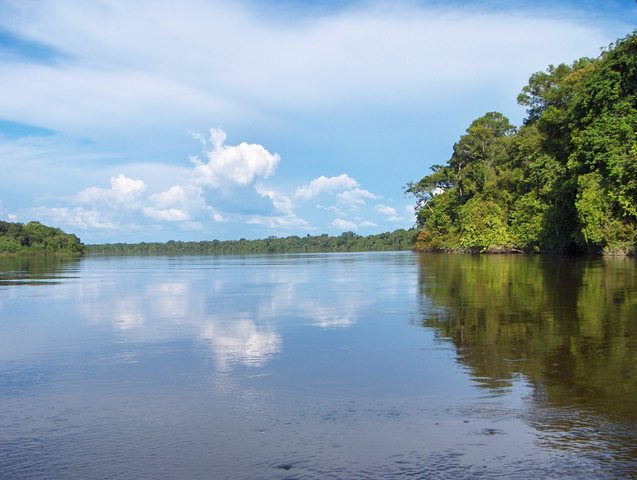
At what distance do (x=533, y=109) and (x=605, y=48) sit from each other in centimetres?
1653

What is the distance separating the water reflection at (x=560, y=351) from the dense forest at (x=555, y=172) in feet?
79.7

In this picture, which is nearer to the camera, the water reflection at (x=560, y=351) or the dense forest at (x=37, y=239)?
the water reflection at (x=560, y=351)

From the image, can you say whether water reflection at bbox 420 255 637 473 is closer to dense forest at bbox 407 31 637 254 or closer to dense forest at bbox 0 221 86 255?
dense forest at bbox 407 31 637 254

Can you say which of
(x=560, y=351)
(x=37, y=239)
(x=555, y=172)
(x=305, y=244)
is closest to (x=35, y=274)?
(x=560, y=351)

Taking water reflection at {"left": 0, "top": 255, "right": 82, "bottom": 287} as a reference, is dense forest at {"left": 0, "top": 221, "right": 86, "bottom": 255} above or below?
above

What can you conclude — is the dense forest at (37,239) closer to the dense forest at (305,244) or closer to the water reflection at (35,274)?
the dense forest at (305,244)

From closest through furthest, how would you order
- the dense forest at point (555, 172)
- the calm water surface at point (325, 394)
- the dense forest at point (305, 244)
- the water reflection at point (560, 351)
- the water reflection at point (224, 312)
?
the calm water surface at point (325, 394) → the water reflection at point (560, 351) → the water reflection at point (224, 312) → the dense forest at point (555, 172) → the dense forest at point (305, 244)

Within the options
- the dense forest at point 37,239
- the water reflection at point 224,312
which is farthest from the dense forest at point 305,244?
the water reflection at point 224,312

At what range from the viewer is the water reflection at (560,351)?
5.25 m

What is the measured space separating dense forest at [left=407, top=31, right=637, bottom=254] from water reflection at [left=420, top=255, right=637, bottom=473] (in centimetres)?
2428

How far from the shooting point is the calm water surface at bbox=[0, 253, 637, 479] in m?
4.59

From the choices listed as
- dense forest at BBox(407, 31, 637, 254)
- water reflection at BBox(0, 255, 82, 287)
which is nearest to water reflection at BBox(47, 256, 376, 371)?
water reflection at BBox(0, 255, 82, 287)

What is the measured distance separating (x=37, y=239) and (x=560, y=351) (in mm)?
146499

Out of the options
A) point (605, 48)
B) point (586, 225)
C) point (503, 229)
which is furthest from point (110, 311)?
point (503, 229)
